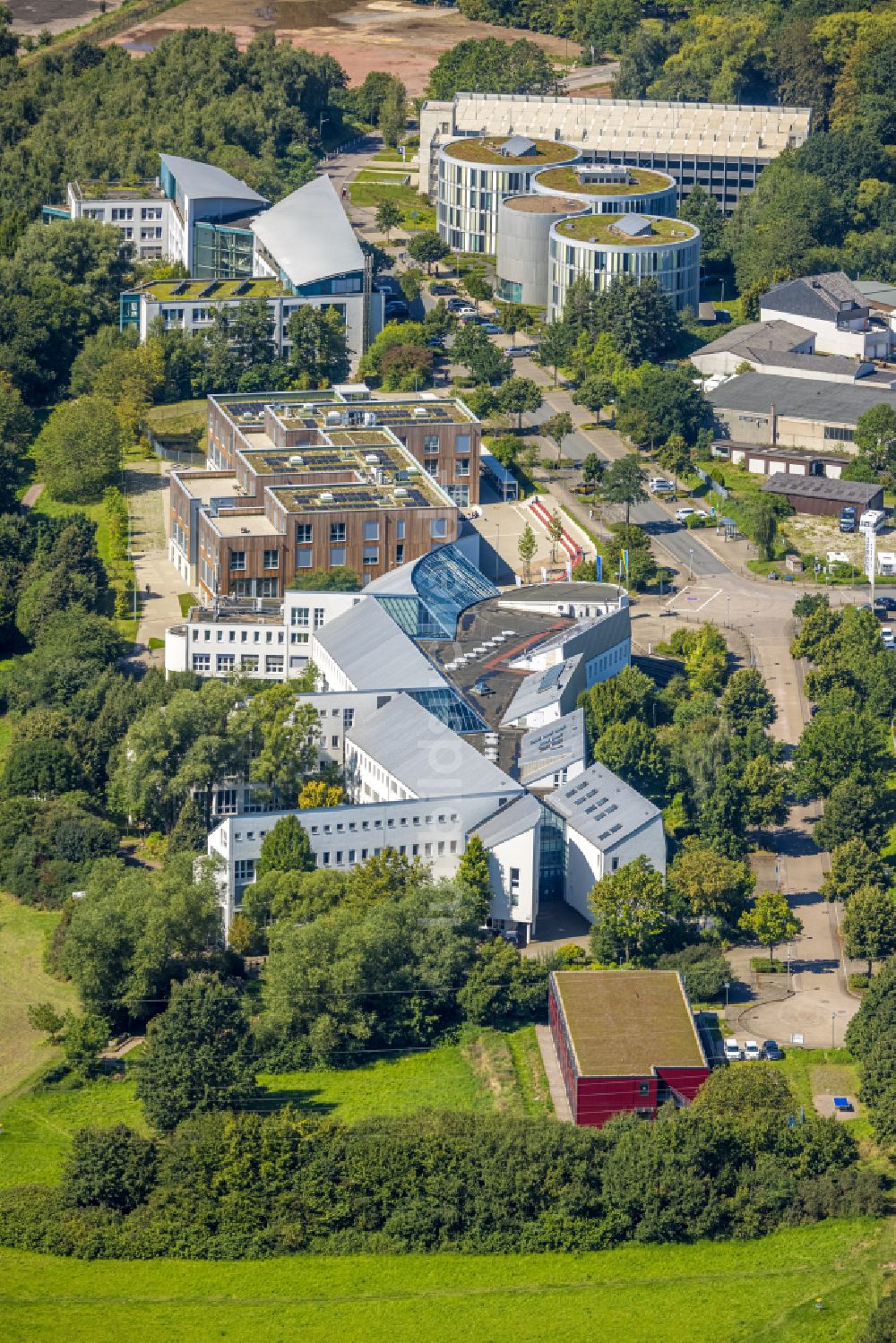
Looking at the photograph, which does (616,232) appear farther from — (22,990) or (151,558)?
(22,990)

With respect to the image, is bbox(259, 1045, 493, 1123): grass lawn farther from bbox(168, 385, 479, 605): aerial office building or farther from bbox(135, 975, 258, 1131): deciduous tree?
bbox(168, 385, 479, 605): aerial office building

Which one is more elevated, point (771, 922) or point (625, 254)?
point (625, 254)

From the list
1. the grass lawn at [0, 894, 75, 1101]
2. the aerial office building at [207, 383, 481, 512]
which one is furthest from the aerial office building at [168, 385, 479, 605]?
the grass lawn at [0, 894, 75, 1101]

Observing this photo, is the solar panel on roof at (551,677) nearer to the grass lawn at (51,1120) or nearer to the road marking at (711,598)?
the road marking at (711,598)

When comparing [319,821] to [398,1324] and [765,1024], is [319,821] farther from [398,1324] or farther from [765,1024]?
[398,1324]

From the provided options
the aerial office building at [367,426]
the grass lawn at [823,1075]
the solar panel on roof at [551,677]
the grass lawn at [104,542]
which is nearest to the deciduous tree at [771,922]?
the grass lawn at [823,1075]

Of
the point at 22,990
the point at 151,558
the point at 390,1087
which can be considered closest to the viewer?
the point at 390,1087

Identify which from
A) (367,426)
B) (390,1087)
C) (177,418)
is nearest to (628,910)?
(390,1087)
